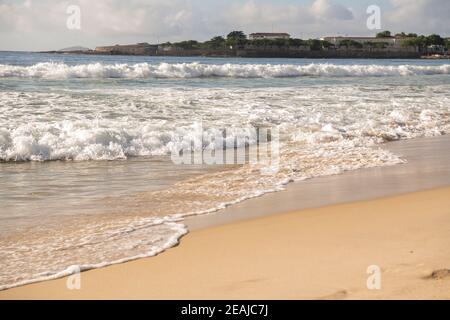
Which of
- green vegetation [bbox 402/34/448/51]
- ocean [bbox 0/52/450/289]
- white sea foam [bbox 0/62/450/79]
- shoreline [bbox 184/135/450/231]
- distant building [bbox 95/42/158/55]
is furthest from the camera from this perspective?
green vegetation [bbox 402/34/448/51]

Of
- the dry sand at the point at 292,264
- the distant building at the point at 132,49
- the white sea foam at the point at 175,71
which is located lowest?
the dry sand at the point at 292,264

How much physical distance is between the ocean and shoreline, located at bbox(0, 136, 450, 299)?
20 centimetres

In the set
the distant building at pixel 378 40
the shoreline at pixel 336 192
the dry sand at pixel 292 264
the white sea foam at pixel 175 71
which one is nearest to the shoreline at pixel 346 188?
the shoreline at pixel 336 192

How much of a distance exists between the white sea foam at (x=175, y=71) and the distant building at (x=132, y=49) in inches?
2572

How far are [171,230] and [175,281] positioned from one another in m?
1.31

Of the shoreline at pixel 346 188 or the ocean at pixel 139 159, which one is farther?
the shoreline at pixel 346 188

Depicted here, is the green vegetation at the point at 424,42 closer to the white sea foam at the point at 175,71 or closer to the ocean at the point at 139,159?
the white sea foam at the point at 175,71

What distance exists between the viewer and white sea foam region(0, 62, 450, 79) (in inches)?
1093

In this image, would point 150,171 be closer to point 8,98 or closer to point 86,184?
point 86,184

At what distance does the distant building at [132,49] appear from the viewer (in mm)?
106938

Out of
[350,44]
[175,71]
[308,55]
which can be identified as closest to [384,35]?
[350,44]

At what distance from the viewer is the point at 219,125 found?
38.7 ft

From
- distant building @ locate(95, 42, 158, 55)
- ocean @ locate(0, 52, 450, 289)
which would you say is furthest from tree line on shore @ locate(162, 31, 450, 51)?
ocean @ locate(0, 52, 450, 289)

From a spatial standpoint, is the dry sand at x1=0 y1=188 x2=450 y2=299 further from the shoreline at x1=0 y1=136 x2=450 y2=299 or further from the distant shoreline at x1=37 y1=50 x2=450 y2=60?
the distant shoreline at x1=37 y1=50 x2=450 y2=60
